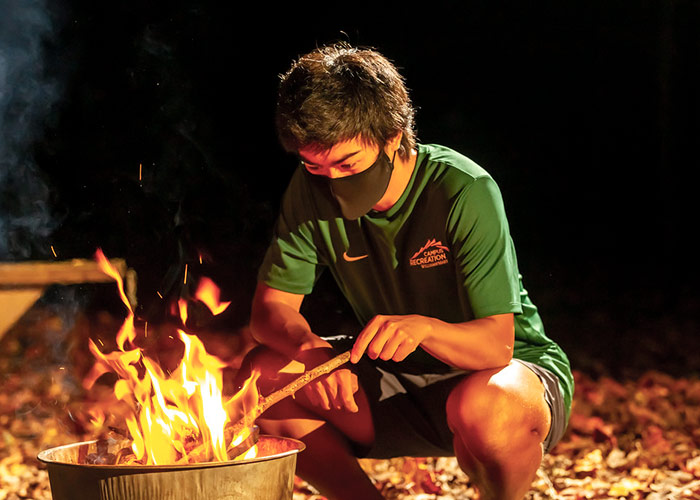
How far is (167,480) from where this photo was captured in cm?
216

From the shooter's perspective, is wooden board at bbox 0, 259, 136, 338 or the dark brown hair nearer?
the dark brown hair

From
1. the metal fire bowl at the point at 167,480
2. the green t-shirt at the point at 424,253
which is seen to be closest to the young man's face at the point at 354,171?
the green t-shirt at the point at 424,253

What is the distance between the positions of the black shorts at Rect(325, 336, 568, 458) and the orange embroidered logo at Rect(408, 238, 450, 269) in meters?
0.43

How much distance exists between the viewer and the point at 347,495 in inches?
120

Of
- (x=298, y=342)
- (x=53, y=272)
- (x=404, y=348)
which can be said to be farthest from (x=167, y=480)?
(x=53, y=272)

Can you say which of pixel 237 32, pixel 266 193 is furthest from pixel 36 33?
pixel 266 193

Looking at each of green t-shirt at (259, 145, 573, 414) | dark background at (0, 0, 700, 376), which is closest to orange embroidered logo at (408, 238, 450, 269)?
green t-shirt at (259, 145, 573, 414)

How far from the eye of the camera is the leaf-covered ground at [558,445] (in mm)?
4113

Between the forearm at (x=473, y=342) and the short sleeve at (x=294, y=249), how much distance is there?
75cm

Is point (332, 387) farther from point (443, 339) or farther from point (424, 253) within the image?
point (424, 253)

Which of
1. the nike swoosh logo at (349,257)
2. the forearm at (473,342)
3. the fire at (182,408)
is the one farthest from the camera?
the nike swoosh logo at (349,257)

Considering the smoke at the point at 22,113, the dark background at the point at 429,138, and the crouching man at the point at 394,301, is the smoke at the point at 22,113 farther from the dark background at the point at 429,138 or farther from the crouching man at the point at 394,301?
the crouching man at the point at 394,301

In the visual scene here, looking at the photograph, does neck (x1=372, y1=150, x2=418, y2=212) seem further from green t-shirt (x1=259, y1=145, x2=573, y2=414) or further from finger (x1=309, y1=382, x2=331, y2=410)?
finger (x1=309, y1=382, x2=331, y2=410)

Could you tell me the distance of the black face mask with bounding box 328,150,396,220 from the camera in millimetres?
3000
